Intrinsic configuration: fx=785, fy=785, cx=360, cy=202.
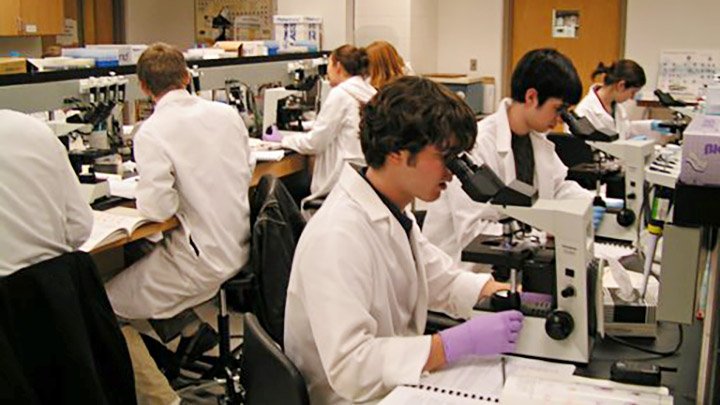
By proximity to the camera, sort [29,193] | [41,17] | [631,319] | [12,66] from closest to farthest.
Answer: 1. [631,319]
2. [29,193]
3. [12,66]
4. [41,17]

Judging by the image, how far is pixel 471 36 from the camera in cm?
621

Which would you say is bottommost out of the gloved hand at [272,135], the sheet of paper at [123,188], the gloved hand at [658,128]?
the sheet of paper at [123,188]

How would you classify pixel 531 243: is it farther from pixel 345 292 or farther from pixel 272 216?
pixel 272 216

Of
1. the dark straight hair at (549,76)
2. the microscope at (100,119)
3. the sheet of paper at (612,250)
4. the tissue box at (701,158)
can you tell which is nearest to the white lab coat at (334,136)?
the microscope at (100,119)

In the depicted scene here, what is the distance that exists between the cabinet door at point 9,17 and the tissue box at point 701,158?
548 cm

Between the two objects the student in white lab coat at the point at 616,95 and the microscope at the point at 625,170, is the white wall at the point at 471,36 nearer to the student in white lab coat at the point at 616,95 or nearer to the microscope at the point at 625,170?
the student in white lab coat at the point at 616,95

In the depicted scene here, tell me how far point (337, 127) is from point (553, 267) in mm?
2554

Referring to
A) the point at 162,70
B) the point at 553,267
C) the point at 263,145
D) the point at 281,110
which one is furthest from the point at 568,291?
the point at 281,110

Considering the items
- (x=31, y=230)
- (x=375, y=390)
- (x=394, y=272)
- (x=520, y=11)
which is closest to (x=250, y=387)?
(x=375, y=390)

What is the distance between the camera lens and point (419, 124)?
4.90ft

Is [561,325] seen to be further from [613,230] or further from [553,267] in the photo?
[613,230]

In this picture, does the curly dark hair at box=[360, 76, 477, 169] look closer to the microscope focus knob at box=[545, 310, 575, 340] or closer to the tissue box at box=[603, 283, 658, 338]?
the microscope focus knob at box=[545, 310, 575, 340]

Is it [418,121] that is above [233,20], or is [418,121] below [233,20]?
below

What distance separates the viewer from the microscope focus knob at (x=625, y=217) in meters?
2.41
